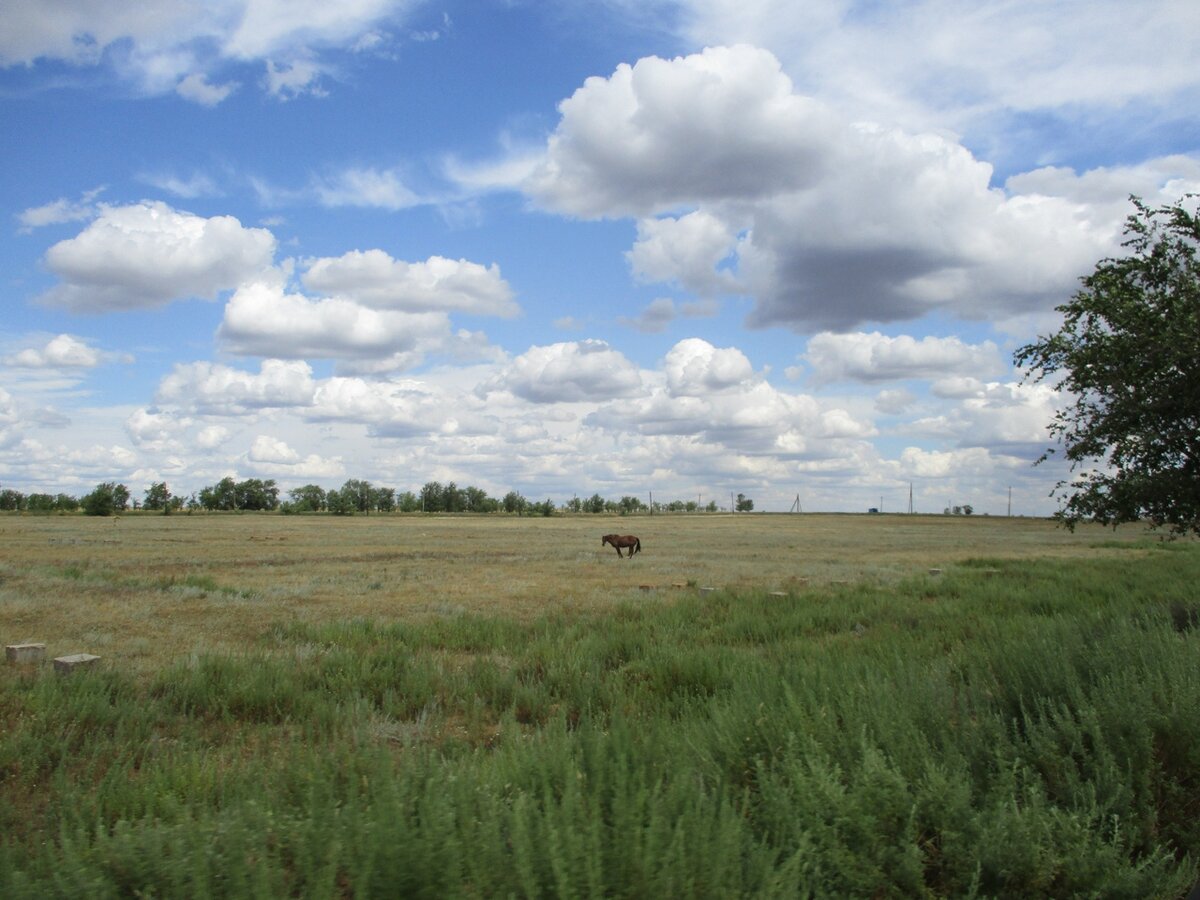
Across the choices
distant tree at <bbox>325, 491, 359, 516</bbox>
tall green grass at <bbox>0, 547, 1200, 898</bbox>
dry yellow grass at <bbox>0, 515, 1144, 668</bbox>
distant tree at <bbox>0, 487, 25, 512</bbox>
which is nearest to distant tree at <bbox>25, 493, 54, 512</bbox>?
distant tree at <bbox>0, 487, 25, 512</bbox>

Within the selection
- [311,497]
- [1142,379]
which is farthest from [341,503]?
[1142,379]

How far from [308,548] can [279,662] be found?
36.9 metres

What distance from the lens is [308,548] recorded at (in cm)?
4597

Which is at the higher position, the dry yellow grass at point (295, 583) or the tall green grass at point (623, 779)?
the tall green grass at point (623, 779)

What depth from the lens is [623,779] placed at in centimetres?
407

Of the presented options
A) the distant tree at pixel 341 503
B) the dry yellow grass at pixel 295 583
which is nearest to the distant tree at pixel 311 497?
the distant tree at pixel 341 503

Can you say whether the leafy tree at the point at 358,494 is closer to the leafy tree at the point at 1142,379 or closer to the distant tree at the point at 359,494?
the distant tree at the point at 359,494

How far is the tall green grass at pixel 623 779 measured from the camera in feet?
11.6

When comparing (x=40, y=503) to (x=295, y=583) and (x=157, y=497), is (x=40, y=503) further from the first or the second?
(x=295, y=583)

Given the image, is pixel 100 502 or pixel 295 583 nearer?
pixel 295 583

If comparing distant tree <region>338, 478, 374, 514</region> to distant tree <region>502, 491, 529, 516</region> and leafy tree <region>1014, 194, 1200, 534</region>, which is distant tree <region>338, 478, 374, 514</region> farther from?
leafy tree <region>1014, 194, 1200, 534</region>

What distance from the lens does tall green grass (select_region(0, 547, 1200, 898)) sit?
11.6 feet

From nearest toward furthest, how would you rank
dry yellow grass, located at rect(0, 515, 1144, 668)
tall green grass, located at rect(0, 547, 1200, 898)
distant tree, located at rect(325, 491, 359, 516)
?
1. tall green grass, located at rect(0, 547, 1200, 898)
2. dry yellow grass, located at rect(0, 515, 1144, 668)
3. distant tree, located at rect(325, 491, 359, 516)

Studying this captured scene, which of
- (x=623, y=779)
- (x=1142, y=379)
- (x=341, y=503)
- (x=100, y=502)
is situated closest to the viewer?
(x=623, y=779)
